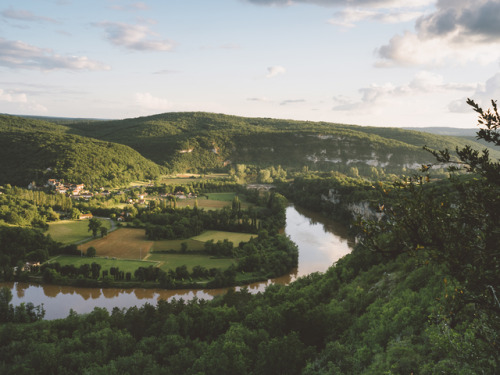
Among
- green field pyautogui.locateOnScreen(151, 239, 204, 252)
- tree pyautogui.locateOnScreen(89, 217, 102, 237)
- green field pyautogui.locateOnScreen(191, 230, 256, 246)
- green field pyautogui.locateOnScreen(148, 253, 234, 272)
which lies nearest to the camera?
green field pyautogui.locateOnScreen(148, 253, 234, 272)

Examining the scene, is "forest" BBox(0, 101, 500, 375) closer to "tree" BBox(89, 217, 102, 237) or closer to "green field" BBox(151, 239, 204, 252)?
"green field" BBox(151, 239, 204, 252)

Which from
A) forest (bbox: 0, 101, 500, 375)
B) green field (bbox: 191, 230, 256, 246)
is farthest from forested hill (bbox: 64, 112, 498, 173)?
forest (bbox: 0, 101, 500, 375)

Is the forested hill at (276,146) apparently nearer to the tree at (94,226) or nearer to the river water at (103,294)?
the tree at (94,226)

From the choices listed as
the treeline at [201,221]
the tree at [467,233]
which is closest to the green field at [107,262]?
the treeline at [201,221]

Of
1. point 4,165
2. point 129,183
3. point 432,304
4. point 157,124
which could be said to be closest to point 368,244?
point 432,304

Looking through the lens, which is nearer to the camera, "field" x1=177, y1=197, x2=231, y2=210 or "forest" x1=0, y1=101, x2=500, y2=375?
"forest" x1=0, y1=101, x2=500, y2=375

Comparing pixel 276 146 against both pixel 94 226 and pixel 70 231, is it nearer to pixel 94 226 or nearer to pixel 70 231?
pixel 70 231

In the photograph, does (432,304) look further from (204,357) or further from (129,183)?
(129,183)
